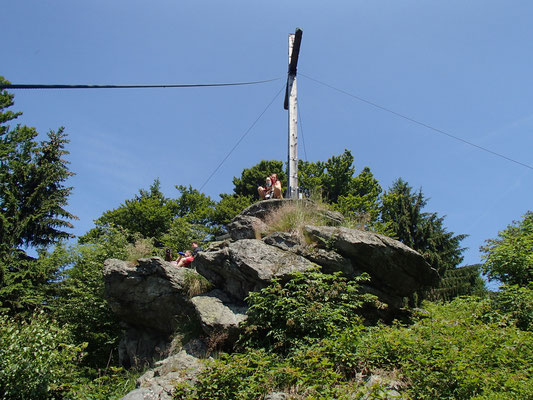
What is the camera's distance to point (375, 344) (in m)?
6.45

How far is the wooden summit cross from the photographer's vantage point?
1161cm

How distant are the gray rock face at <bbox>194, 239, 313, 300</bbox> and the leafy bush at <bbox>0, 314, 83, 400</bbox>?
323cm

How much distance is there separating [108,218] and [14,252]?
1197 cm

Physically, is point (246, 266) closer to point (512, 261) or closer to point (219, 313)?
point (219, 313)

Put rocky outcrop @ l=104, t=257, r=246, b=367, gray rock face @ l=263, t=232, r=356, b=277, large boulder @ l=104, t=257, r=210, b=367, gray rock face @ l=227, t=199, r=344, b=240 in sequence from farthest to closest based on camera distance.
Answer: gray rock face @ l=227, t=199, r=344, b=240, large boulder @ l=104, t=257, r=210, b=367, rocky outcrop @ l=104, t=257, r=246, b=367, gray rock face @ l=263, t=232, r=356, b=277

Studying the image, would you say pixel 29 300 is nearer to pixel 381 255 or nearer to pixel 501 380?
pixel 381 255

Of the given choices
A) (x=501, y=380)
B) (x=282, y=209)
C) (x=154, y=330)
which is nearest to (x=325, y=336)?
(x=501, y=380)

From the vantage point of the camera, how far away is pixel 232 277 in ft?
30.1

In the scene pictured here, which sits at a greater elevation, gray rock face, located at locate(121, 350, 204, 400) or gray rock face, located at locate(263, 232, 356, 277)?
gray rock face, located at locate(263, 232, 356, 277)

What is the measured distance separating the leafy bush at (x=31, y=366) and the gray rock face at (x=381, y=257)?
5700 millimetres

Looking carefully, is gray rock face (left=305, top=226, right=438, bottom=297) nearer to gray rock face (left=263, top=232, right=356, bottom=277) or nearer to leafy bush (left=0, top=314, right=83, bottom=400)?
gray rock face (left=263, top=232, right=356, bottom=277)

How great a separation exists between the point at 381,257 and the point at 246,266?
2.92 m

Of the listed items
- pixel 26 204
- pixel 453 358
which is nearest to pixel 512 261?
pixel 453 358

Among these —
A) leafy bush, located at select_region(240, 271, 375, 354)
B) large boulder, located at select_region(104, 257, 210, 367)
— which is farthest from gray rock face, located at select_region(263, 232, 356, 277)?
large boulder, located at select_region(104, 257, 210, 367)
